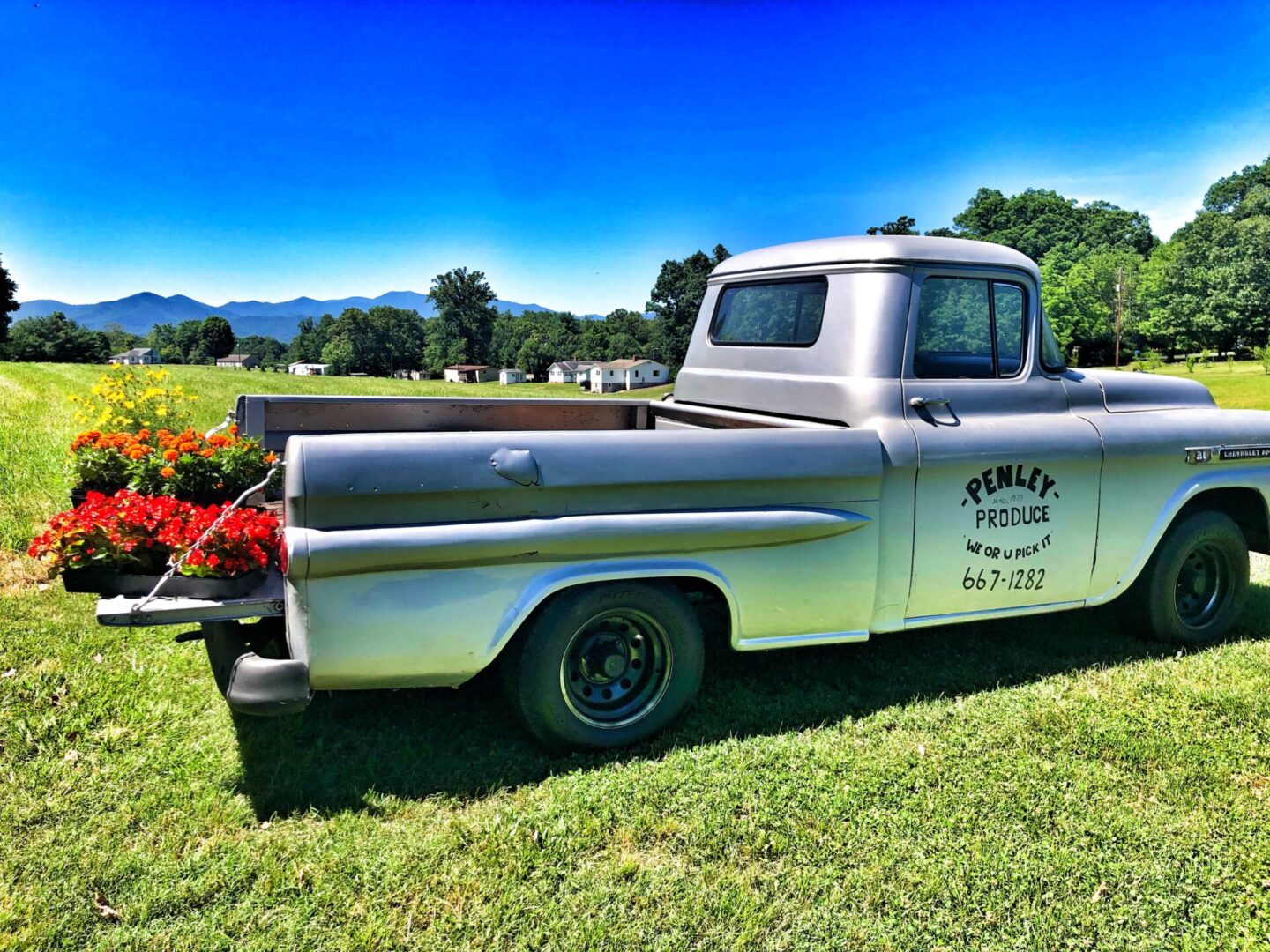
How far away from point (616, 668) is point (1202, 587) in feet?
12.1

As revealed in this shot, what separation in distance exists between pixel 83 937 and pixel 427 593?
140 centimetres

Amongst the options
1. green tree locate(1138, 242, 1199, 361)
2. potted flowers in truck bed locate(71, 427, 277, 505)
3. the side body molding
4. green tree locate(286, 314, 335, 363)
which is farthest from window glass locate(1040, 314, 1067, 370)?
green tree locate(286, 314, 335, 363)

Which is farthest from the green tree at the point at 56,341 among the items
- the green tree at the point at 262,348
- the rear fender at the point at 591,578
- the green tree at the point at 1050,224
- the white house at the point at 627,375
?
the green tree at the point at 1050,224

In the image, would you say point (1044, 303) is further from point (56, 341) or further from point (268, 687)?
point (56, 341)

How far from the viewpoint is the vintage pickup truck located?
2.90m

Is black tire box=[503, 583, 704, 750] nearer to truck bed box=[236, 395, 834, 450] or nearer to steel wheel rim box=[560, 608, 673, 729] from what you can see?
steel wheel rim box=[560, 608, 673, 729]

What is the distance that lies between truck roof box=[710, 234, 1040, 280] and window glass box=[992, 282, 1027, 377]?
137mm

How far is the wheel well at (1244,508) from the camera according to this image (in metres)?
4.75

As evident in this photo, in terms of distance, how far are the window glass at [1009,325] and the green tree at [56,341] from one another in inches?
2262

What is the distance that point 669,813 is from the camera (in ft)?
10.0

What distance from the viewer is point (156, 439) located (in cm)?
491

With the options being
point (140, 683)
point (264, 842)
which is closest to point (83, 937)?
point (264, 842)

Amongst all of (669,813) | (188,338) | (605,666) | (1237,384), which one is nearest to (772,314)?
(605,666)

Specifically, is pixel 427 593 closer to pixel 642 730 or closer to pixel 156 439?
pixel 642 730
